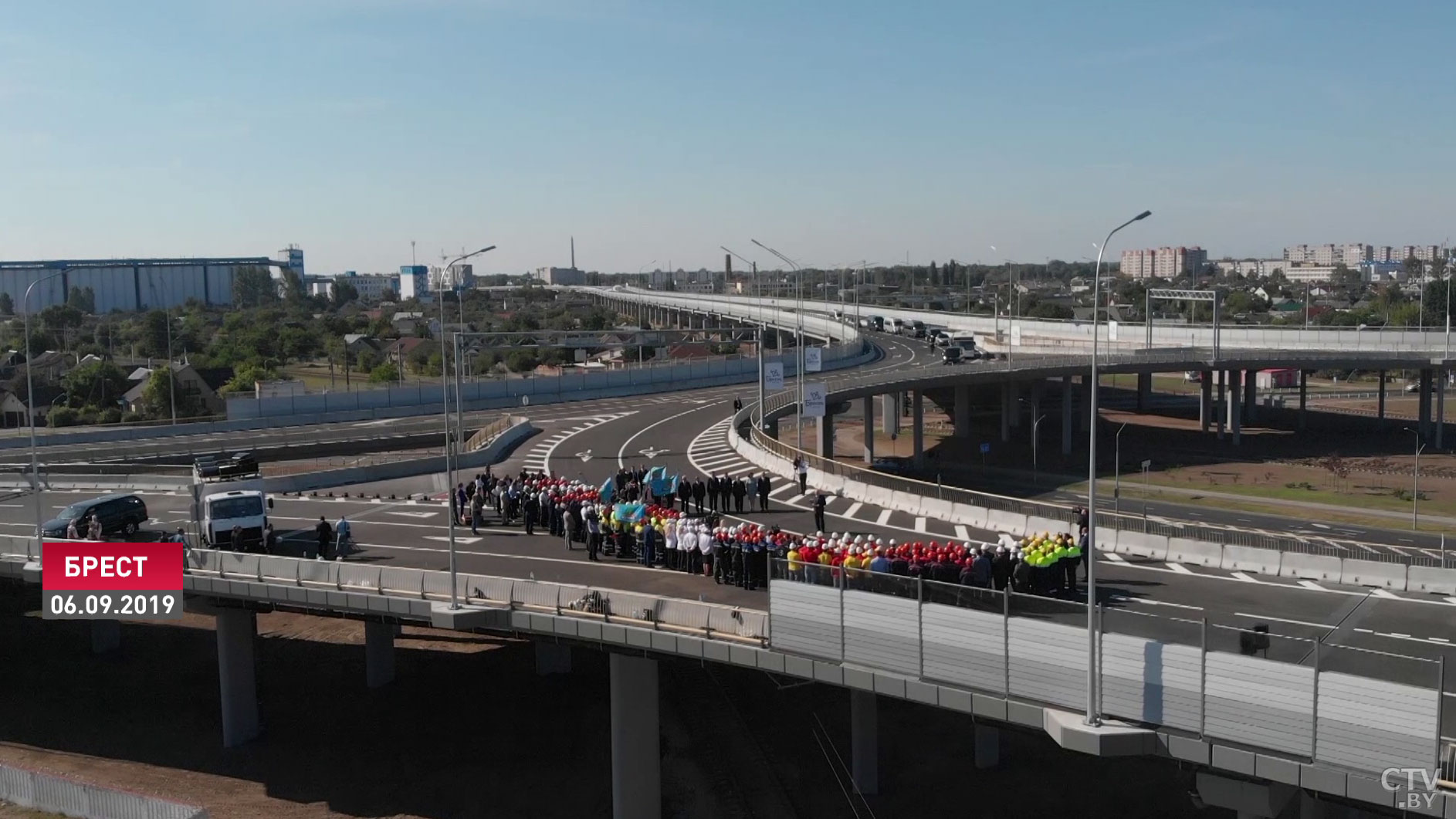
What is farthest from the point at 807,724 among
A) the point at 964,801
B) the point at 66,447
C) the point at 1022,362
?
the point at 1022,362

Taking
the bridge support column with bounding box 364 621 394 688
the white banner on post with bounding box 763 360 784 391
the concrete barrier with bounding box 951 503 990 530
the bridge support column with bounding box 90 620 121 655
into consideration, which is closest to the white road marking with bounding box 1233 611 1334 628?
the concrete barrier with bounding box 951 503 990 530

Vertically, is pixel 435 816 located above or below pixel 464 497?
below

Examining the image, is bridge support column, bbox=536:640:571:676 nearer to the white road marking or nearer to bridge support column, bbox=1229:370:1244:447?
the white road marking

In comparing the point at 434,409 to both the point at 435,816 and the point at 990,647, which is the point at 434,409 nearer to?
the point at 435,816

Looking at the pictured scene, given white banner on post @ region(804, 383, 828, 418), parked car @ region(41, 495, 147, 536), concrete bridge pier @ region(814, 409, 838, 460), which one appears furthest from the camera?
concrete bridge pier @ region(814, 409, 838, 460)

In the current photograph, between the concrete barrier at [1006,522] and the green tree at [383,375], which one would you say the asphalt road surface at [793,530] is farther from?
the green tree at [383,375]

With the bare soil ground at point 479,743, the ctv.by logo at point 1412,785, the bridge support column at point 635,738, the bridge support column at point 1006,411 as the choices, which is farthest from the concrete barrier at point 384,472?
the bridge support column at point 1006,411
